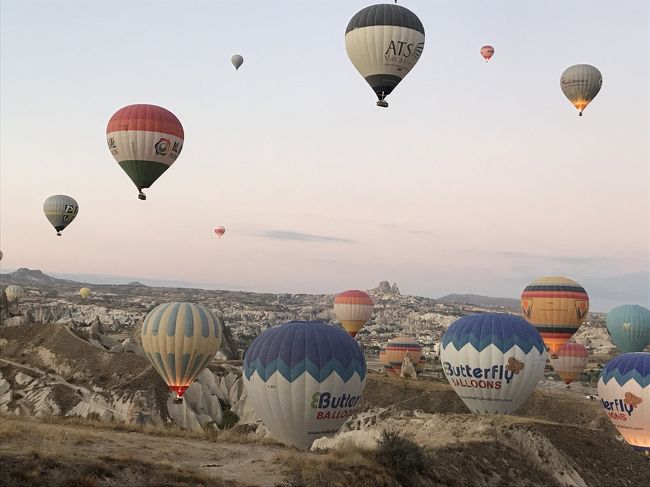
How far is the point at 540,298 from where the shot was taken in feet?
176

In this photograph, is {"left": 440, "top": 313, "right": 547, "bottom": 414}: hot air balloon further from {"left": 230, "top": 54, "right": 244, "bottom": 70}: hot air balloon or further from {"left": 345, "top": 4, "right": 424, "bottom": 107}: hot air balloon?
{"left": 230, "top": 54, "right": 244, "bottom": 70}: hot air balloon

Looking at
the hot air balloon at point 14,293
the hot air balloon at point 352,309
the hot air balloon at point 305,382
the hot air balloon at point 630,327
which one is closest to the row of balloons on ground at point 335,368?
the hot air balloon at point 305,382

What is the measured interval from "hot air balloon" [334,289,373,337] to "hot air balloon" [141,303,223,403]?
36355 millimetres

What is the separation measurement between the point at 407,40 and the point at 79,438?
2858 cm

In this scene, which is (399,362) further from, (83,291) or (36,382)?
(83,291)

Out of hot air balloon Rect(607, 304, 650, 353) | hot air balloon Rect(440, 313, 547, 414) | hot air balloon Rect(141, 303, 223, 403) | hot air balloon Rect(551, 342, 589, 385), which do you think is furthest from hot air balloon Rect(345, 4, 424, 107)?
hot air balloon Rect(607, 304, 650, 353)

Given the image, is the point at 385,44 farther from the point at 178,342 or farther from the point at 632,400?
the point at 632,400

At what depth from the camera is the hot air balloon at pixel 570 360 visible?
67.4 meters

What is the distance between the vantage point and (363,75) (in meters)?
40.9

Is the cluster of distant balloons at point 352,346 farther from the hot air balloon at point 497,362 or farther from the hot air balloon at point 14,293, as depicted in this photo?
the hot air balloon at point 14,293

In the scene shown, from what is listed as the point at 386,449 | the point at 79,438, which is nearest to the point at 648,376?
the point at 386,449

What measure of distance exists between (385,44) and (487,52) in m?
30.9

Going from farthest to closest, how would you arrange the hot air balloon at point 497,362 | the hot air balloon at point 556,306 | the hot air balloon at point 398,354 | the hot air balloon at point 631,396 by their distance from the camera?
the hot air balloon at point 398,354 → the hot air balloon at point 556,306 → the hot air balloon at point 631,396 → the hot air balloon at point 497,362

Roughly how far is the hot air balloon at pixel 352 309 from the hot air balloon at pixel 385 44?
40.5 metres
